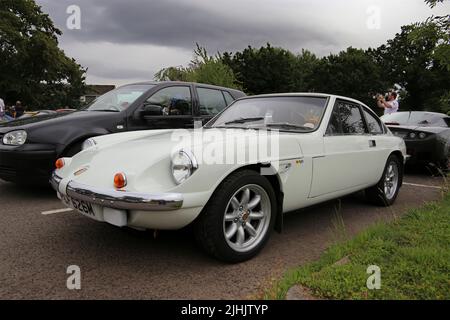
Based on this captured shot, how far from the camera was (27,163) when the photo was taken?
A: 447cm

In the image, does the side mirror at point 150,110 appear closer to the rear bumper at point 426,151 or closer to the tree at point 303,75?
the rear bumper at point 426,151

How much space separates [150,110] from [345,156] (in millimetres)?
2691

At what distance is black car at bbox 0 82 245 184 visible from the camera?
452 cm

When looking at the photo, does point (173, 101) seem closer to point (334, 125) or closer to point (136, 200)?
point (334, 125)

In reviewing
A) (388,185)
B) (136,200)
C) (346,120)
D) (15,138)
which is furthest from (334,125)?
(15,138)

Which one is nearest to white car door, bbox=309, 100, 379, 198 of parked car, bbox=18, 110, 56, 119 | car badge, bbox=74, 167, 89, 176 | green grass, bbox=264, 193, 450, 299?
green grass, bbox=264, 193, 450, 299

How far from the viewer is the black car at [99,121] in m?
4.52

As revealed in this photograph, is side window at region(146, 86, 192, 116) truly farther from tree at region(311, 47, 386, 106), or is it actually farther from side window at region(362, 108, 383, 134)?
tree at region(311, 47, 386, 106)

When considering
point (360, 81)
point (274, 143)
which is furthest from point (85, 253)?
point (360, 81)

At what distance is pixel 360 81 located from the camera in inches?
1832

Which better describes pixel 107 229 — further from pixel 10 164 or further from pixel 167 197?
pixel 10 164

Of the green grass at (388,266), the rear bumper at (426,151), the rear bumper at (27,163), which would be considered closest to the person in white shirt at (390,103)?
the rear bumper at (426,151)
